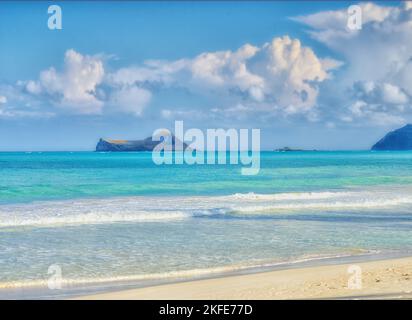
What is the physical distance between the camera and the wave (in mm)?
21719

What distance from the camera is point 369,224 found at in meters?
19.2

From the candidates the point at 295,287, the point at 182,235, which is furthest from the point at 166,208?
the point at 295,287

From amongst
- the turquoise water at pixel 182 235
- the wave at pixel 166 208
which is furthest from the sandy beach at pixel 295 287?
the wave at pixel 166 208

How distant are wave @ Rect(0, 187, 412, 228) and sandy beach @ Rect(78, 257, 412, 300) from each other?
10753 millimetres

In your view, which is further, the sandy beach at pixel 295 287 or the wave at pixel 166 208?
the wave at pixel 166 208

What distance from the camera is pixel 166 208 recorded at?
2578 cm

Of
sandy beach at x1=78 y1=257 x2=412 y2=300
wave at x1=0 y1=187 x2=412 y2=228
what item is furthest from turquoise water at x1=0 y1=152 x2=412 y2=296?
sandy beach at x1=78 y1=257 x2=412 y2=300

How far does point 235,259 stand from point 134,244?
3471mm

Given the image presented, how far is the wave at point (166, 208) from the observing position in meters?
21.7

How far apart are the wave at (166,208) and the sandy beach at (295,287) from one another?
10.8 m

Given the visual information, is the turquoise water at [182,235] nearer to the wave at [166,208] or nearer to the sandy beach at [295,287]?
the wave at [166,208]

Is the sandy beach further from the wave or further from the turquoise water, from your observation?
the wave
